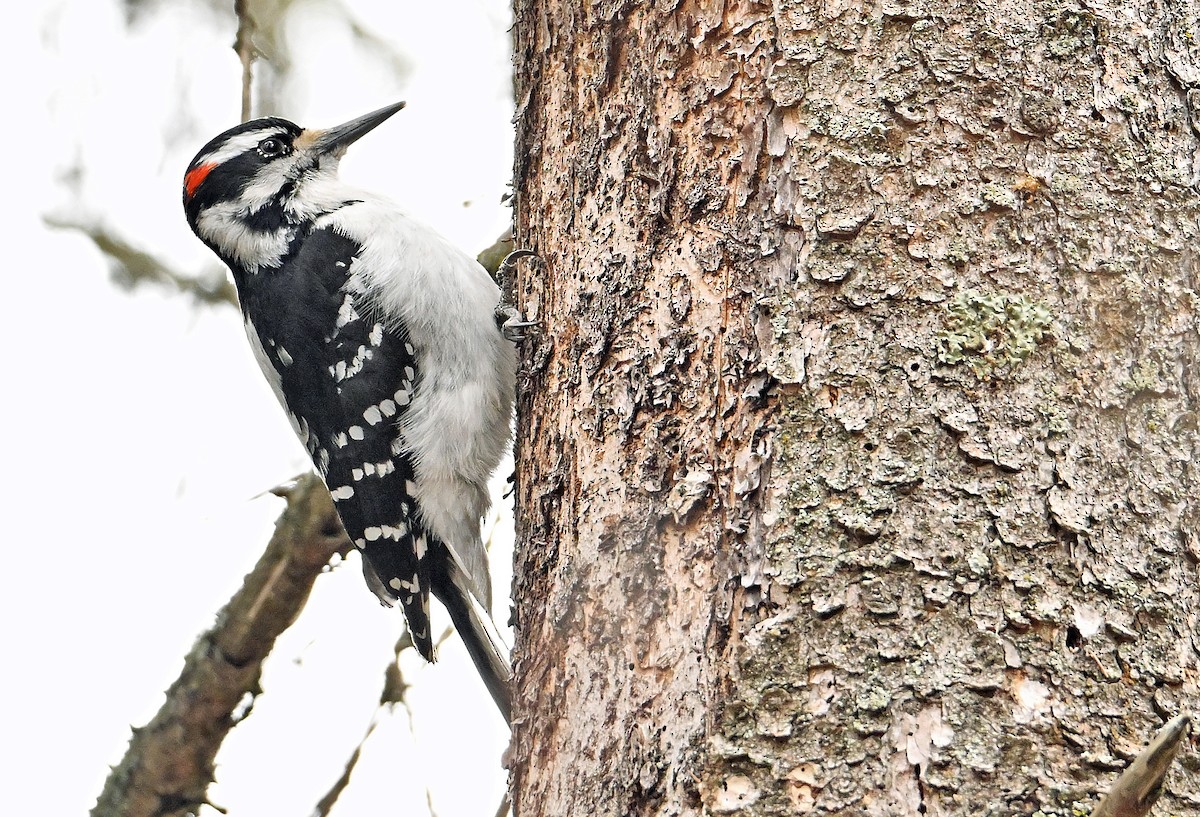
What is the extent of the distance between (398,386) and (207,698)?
3.10ft

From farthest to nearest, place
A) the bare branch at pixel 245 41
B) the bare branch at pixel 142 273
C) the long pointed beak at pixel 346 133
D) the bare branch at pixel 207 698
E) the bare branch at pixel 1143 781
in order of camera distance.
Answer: the bare branch at pixel 142 273 < the long pointed beak at pixel 346 133 < the bare branch at pixel 245 41 < the bare branch at pixel 207 698 < the bare branch at pixel 1143 781

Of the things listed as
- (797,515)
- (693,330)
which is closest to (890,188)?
(693,330)

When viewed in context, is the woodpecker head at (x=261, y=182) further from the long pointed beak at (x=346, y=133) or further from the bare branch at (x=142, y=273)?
the bare branch at (x=142, y=273)

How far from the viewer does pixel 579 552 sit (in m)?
1.79

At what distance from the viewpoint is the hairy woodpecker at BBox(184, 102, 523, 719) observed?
2959 millimetres

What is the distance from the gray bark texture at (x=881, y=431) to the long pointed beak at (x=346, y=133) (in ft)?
6.07

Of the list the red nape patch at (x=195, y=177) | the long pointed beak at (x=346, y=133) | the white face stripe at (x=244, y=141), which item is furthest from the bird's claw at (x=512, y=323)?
the red nape patch at (x=195, y=177)

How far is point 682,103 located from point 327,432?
1605 millimetres

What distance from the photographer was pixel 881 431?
5.02 feet

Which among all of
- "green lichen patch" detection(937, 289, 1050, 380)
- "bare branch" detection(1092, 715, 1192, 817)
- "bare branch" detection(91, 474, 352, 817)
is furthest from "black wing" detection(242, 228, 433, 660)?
"bare branch" detection(1092, 715, 1192, 817)

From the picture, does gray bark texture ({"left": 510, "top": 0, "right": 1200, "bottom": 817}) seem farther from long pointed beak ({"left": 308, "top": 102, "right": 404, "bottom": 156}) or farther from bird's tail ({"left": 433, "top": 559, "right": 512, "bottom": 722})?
long pointed beak ({"left": 308, "top": 102, "right": 404, "bottom": 156})

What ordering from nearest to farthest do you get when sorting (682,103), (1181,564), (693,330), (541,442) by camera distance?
(1181,564) < (693,330) < (682,103) < (541,442)

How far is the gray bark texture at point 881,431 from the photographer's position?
140cm

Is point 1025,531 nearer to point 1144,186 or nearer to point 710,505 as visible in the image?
point 710,505
